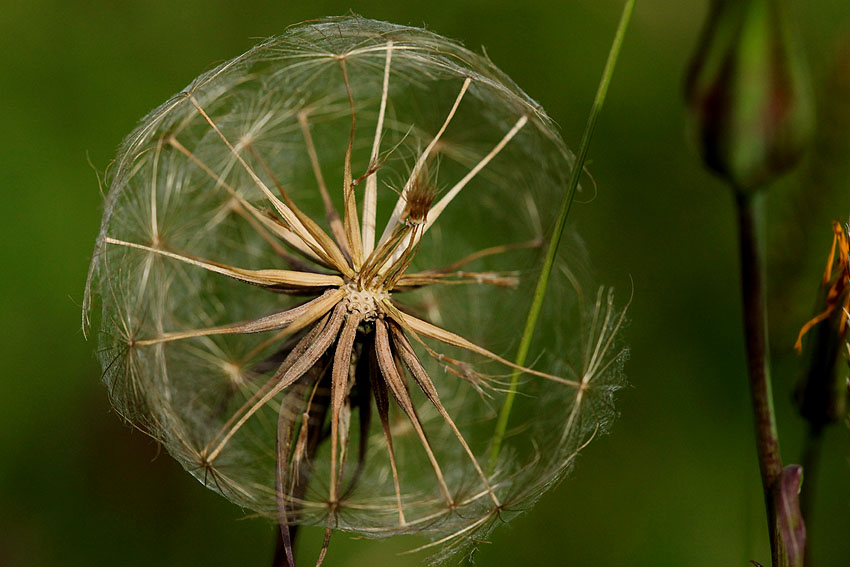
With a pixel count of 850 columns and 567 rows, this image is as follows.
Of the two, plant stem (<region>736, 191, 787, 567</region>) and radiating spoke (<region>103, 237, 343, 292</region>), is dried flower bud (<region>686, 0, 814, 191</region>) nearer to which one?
plant stem (<region>736, 191, 787, 567</region>)

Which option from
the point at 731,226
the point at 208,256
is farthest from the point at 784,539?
the point at 731,226

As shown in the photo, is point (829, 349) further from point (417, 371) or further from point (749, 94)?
point (417, 371)

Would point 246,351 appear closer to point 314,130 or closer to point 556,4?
point 314,130

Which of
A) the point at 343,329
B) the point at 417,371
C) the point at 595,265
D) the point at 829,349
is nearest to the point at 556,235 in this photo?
the point at 417,371

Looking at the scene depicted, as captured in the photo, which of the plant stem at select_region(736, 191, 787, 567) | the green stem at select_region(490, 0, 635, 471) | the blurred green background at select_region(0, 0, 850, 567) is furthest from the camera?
the blurred green background at select_region(0, 0, 850, 567)

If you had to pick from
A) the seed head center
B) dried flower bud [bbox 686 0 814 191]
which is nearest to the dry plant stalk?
the seed head center
